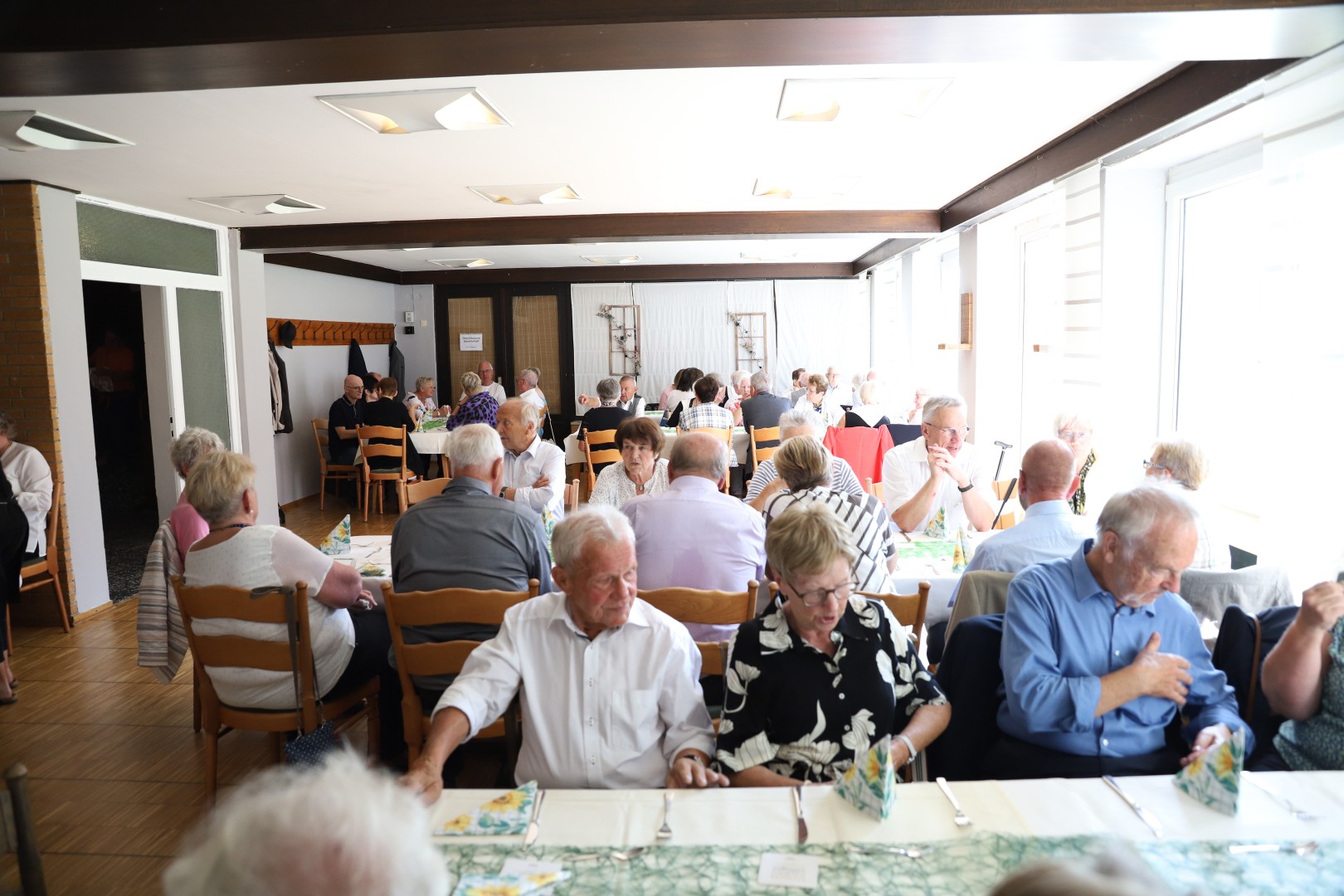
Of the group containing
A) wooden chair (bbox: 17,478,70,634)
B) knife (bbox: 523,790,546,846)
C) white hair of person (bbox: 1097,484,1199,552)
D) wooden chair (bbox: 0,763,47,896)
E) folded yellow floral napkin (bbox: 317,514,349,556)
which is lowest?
wooden chair (bbox: 17,478,70,634)

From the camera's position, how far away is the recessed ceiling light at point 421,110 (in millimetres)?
3525

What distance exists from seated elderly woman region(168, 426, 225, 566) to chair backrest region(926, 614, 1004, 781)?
268cm

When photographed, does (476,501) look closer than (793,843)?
No

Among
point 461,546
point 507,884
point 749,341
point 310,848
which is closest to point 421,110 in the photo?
point 461,546

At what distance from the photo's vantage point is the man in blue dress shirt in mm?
2012

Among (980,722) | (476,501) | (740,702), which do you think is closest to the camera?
(740,702)

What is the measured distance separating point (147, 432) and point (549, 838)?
8871mm

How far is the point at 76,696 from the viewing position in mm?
4195

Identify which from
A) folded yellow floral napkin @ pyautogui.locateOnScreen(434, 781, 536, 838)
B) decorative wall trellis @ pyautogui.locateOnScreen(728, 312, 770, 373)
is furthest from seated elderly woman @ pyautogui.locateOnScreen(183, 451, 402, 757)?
decorative wall trellis @ pyautogui.locateOnScreen(728, 312, 770, 373)

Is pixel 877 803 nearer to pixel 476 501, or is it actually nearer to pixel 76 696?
pixel 476 501

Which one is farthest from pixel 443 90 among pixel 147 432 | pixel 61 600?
pixel 147 432

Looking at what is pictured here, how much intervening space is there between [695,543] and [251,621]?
4.70ft

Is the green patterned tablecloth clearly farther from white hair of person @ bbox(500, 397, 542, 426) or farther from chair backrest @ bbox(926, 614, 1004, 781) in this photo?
white hair of person @ bbox(500, 397, 542, 426)

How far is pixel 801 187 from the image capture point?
19.6ft
